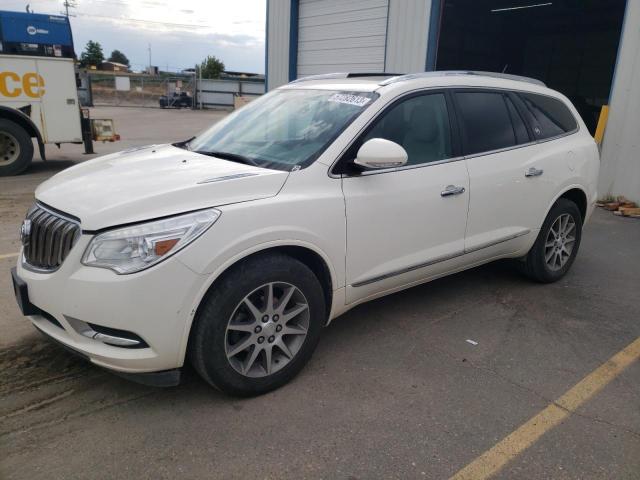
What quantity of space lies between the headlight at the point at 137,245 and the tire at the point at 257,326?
1.02 feet

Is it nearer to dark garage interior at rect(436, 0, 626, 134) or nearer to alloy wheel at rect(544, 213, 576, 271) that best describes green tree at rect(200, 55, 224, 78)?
dark garage interior at rect(436, 0, 626, 134)

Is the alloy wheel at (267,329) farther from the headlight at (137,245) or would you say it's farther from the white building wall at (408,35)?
the white building wall at (408,35)

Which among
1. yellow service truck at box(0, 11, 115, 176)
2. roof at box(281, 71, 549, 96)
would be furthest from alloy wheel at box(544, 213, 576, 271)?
yellow service truck at box(0, 11, 115, 176)

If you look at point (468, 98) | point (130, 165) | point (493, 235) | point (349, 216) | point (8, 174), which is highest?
point (468, 98)

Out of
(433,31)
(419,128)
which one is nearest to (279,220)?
(419,128)

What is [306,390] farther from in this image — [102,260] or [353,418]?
[102,260]

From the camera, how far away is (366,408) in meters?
2.93

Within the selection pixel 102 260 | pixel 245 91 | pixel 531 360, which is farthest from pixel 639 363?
pixel 245 91

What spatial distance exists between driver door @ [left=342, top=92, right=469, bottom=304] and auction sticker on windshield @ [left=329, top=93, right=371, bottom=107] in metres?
0.16

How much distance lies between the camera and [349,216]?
10.4ft

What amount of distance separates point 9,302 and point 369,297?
9.02ft

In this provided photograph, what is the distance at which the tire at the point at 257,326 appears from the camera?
8.87 ft

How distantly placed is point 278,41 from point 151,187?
12168mm

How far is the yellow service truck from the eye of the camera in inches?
356
